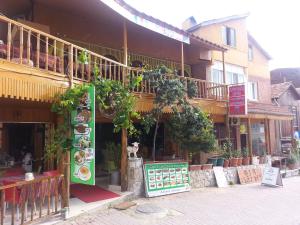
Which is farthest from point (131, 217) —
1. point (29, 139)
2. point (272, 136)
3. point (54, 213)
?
point (272, 136)

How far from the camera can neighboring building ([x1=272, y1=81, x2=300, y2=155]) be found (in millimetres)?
21344

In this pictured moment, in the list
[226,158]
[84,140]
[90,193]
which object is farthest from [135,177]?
[226,158]

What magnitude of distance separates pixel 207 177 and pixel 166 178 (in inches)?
99.8

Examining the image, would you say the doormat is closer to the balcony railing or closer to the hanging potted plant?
the balcony railing

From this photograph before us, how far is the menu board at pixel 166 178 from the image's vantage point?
404 inches

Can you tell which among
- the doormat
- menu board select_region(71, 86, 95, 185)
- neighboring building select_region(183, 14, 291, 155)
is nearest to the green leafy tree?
the doormat

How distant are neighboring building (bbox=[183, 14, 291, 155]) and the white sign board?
3.30 m

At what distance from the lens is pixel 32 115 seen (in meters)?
9.77

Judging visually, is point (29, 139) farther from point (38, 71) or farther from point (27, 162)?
point (38, 71)

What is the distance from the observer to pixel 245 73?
65.7ft

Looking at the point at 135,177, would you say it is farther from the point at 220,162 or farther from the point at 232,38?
the point at 232,38

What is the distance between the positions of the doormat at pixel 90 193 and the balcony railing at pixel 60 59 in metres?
3.51

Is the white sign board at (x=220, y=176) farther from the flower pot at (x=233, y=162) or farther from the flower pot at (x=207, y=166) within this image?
the flower pot at (x=233, y=162)

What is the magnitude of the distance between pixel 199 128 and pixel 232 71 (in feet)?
28.9
